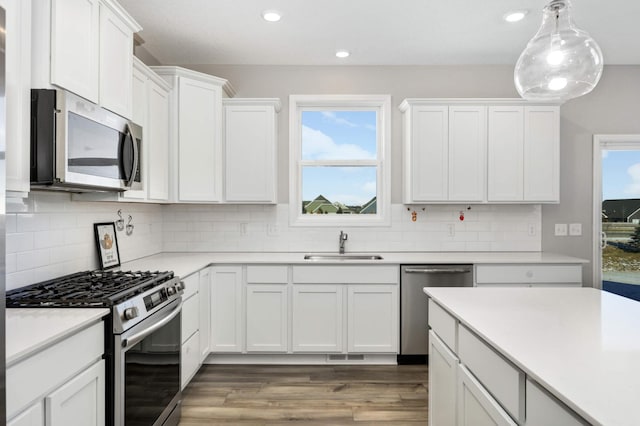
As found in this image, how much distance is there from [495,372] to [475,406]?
0.27 metres

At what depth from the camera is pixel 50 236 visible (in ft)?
7.48

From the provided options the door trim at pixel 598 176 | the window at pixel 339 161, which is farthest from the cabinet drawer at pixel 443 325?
the door trim at pixel 598 176

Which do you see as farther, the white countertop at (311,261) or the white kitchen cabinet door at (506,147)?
the white kitchen cabinet door at (506,147)

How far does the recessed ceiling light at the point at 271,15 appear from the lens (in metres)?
2.84

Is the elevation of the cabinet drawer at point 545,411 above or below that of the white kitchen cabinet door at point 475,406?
above

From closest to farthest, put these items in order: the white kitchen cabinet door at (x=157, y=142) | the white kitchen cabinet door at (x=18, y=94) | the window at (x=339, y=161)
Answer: the white kitchen cabinet door at (x=18, y=94), the white kitchen cabinet door at (x=157, y=142), the window at (x=339, y=161)

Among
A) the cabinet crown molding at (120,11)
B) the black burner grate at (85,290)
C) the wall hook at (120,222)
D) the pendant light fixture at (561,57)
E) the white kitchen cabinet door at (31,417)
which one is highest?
the cabinet crown molding at (120,11)

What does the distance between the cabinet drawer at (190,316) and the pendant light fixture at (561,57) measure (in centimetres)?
248

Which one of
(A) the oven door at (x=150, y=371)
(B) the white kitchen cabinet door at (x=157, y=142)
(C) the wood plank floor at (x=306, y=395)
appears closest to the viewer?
(A) the oven door at (x=150, y=371)

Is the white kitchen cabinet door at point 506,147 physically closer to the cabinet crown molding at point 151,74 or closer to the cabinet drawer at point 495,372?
the cabinet drawer at point 495,372

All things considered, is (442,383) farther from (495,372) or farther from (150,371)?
(150,371)

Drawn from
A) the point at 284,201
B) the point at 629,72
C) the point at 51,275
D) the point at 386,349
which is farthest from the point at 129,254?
the point at 629,72

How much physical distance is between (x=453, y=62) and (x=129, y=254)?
347 centimetres

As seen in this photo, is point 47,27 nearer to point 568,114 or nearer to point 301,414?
point 301,414
